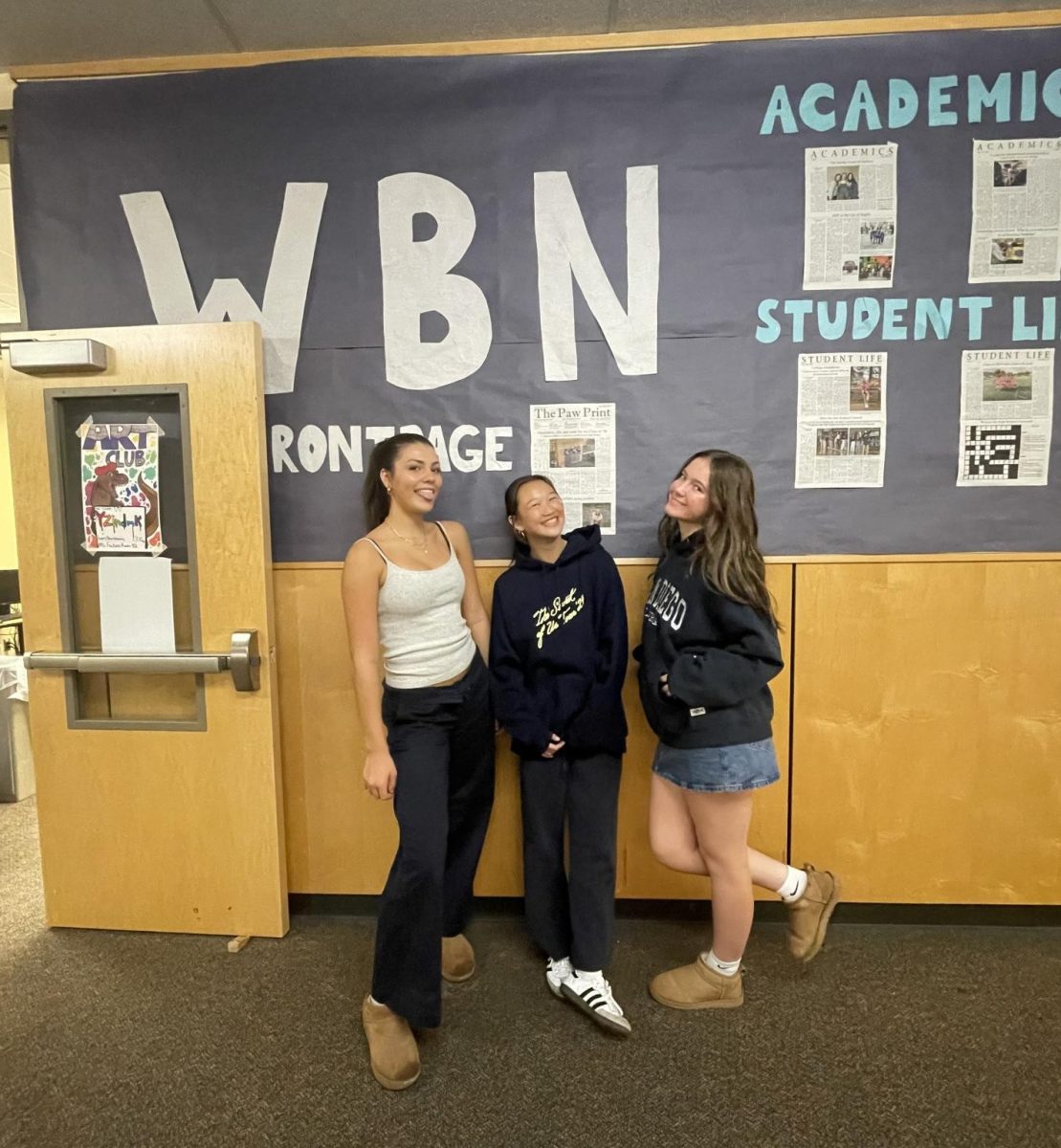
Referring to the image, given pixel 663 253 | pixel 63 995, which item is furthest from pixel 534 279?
pixel 63 995

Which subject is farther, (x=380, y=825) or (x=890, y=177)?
(x=380, y=825)

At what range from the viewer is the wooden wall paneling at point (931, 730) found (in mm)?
2037

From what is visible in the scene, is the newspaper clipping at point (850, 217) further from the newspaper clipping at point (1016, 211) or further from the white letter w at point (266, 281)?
the white letter w at point (266, 281)

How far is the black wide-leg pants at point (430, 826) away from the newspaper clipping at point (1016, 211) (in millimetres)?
1908

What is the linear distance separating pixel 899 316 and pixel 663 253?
28.3 inches

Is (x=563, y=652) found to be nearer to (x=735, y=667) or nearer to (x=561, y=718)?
(x=561, y=718)

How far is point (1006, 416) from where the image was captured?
78.4 inches

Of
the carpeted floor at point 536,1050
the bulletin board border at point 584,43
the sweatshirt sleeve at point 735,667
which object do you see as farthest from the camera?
the bulletin board border at point 584,43

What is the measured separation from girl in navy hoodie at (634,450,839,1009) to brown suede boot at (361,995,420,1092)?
663 millimetres

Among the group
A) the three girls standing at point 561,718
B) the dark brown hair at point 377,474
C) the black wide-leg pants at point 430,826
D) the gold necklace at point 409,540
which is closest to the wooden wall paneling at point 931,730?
the three girls standing at point 561,718

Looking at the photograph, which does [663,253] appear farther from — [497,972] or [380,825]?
[497,972]

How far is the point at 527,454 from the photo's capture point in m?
2.08

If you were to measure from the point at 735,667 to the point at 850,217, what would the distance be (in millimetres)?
1397

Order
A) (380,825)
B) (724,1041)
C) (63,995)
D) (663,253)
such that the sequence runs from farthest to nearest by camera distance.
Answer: (380,825) < (663,253) < (63,995) < (724,1041)
